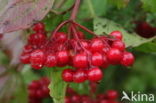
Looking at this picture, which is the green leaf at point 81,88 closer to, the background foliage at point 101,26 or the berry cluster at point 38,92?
the background foliage at point 101,26

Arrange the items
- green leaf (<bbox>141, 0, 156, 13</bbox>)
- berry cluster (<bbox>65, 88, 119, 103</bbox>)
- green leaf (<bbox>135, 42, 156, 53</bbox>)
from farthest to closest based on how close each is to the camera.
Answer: berry cluster (<bbox>65, 88, 119, 103</bbox>) → green leaf (<bbox>141, 0, 156, 13</bbox>) → green leaf (<bbox>135, 42, 156, 53</bbox>)

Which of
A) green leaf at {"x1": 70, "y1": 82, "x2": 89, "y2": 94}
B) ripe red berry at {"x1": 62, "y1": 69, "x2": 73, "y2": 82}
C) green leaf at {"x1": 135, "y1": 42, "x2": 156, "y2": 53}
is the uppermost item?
ripe red berry at {"x1": 62, "y1": 69, "x2": 73, "y2": 82}

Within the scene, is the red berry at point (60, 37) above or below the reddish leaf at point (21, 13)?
below

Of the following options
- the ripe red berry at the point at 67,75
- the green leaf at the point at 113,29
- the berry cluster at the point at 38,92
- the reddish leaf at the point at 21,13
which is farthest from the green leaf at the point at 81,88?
the reddish leaf at the point at 21,13

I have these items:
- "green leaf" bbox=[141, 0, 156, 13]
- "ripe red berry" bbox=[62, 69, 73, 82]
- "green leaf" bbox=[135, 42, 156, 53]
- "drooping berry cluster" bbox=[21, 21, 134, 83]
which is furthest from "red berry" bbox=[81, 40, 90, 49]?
"green leaf" bbox=[141, 0, 156, 13]

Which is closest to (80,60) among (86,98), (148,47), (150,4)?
(148,47)

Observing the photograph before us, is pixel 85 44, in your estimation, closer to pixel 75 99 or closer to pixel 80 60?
pixel 80 60

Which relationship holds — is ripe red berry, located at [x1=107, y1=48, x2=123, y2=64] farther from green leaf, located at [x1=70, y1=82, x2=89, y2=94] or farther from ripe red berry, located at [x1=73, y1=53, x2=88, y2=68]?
green leaf, located at [x1=70, y1=82, x2=89, y2=94]
